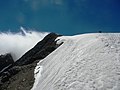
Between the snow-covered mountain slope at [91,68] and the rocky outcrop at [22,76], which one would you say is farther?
the rocky outcrop at [22,76]

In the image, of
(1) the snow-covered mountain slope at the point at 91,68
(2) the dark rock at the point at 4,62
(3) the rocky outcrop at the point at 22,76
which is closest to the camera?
(1) the snow-covered mountain slope at the point at 91,68

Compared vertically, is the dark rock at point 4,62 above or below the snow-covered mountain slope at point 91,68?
above

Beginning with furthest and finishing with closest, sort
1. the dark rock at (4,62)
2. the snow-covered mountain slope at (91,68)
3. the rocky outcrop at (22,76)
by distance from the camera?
the dark rock at (4,62) < the rocky outcrop at (22,76) < the snow-covered mountain slope at (91,68)

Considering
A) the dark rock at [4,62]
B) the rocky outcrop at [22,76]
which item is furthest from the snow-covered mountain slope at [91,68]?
the dark rock at [4,62]

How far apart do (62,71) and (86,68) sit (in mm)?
2566

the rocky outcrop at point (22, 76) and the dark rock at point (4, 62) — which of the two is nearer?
the rocky outcrop at point (22, 76)

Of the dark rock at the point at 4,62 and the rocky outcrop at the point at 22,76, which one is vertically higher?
the dark rock at the point at 4,62

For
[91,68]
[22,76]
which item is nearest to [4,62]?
[22,76]

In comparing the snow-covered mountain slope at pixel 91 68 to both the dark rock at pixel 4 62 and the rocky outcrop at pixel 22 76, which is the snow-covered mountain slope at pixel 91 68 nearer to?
the rocky outcrop at pixel 22 76

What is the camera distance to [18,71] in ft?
106

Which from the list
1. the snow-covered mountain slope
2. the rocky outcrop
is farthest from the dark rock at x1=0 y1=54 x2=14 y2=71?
the snow-covered mountain slope

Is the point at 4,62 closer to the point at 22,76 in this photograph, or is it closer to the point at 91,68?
the point at 22,76

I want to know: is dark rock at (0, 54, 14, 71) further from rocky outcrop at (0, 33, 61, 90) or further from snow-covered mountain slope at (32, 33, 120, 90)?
snow-covered mountain slope at (32, 33, 120, 90)

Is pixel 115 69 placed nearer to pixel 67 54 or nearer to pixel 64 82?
pixel 64 82
